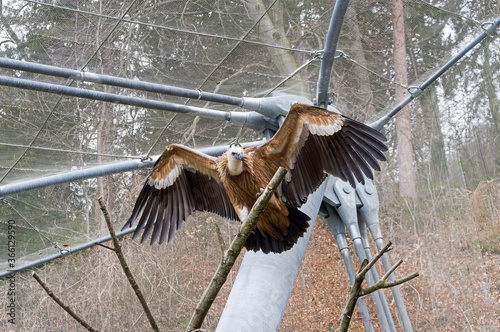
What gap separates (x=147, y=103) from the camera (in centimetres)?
309

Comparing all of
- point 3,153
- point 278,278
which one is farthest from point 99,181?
point 278,278

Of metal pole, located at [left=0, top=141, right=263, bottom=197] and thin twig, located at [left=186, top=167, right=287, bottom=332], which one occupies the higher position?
metal pole, located at [left=0, top=141, right=263, bottom=197]

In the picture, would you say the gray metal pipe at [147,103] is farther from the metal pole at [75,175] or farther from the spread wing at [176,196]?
the metal pole at [75,175]

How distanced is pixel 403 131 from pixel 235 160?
198 inches

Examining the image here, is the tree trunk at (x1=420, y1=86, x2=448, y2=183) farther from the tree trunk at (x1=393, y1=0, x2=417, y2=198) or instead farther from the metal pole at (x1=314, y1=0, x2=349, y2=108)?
the metal pole at (x1=314, y1=0, x2=349, y2=108)

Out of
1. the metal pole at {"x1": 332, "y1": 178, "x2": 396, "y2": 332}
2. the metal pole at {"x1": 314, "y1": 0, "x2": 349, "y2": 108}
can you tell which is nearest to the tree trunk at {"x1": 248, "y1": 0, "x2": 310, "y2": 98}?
the metal pole at {"x1": 314, "y1": 0, "x2": 349, "y2": 108}

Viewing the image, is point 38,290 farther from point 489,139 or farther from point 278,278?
point 489,139

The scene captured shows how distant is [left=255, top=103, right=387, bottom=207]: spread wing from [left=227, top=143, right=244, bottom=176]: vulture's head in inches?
7.0

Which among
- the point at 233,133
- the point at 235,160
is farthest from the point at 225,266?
the point at 233,133

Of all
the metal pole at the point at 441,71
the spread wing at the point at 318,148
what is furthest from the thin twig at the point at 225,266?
the metal pole at the point at 441,71

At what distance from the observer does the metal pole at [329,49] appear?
8.79 feet

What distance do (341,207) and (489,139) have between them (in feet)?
18.1

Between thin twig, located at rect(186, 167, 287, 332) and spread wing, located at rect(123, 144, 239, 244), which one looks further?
spread wing, located at rect(123, 144, 239, 244)

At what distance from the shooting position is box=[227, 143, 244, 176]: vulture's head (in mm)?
2486
